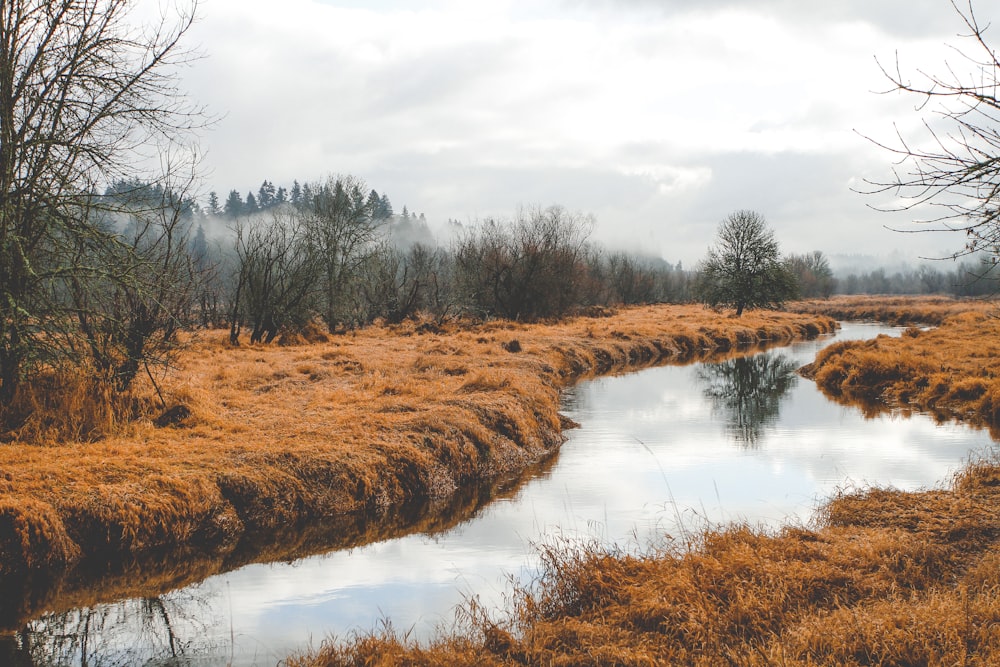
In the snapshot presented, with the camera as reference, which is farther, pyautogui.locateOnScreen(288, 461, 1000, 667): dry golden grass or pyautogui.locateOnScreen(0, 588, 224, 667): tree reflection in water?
pyautogui.locateOnScreen(0, 588, 224, 667): tree reflection in water

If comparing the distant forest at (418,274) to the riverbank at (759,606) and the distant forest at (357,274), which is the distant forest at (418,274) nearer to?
the distant forest at (357,274)

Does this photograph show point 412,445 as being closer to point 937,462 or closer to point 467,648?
point 467,648

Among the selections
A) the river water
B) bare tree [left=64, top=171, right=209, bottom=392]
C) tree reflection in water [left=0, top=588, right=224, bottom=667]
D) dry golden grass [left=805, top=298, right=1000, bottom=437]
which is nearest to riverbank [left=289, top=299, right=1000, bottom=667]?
the river water

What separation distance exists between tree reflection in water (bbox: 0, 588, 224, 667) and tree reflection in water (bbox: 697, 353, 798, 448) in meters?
12.1

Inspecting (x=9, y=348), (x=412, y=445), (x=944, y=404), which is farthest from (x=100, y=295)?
(x=944, y=404)

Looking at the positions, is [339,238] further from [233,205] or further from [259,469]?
[233,205]

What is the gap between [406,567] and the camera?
8.99m

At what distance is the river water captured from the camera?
23.4 feet

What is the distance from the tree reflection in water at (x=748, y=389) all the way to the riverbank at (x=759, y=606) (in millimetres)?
8318

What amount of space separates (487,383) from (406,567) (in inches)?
320

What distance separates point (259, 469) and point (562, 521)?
4.49 m

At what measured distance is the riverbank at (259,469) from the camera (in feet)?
27.7

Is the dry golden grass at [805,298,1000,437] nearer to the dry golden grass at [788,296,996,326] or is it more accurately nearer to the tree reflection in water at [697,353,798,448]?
the tree reflection in water at [697,353,798,448]

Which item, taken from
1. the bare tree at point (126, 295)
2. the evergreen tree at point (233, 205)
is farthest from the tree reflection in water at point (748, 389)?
the evergreen tree at point (233, 205)
